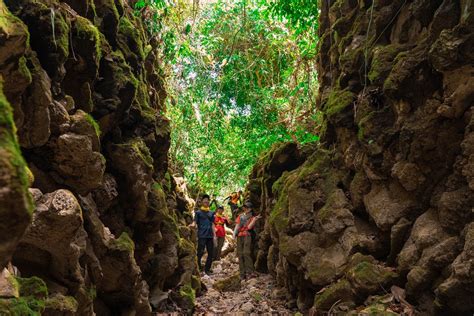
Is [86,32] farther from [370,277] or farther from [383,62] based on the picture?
[370,277]

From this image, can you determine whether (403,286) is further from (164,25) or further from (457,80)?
(164,25)

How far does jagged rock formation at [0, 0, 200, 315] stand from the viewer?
11.7ft

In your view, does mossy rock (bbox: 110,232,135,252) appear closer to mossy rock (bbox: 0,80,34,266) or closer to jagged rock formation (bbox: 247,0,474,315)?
jagged rock formation (bbox: 247,0,474,315)

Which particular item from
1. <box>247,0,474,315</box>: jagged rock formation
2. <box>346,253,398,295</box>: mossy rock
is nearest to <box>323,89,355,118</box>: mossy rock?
<box>247,0,474,315</box>: jagged rock formation

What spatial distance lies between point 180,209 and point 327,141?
5.44m

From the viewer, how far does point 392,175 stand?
6.82 m

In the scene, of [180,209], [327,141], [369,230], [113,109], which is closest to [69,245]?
[113,109]

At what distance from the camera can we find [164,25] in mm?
10961

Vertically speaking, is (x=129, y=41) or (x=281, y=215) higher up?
(x=129, y=41)

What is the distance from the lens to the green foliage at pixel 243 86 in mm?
15234

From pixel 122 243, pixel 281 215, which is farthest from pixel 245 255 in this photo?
pixel 122 243

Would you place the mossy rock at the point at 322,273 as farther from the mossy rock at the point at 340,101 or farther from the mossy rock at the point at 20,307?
the mossy rock at the point at 20,307

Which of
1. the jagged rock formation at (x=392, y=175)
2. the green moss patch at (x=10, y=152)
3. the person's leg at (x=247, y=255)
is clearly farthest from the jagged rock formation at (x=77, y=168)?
the person's leg at (x=247, y=255)

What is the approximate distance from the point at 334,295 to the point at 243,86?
1200 cm
